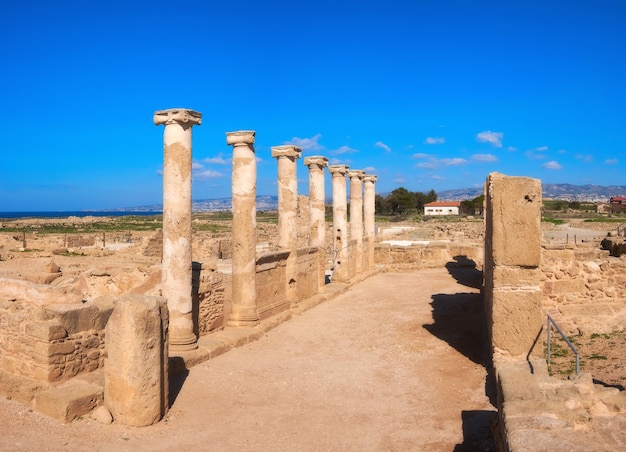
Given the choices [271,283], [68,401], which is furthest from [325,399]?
[271,283]

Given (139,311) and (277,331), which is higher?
(139,311)

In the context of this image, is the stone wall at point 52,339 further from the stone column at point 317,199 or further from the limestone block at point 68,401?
the stone column at point 317,199

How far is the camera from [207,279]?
10.1 meters

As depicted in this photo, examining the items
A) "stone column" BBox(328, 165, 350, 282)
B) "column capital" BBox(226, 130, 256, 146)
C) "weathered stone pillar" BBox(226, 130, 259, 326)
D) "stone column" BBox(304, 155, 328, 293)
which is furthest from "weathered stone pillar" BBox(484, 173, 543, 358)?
"stone column" BBox(328, 165, 350, 282)

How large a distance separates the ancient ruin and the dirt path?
0.32 meters

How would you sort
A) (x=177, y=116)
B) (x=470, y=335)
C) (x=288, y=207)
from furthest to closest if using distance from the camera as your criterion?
(x=288, y=207)
(x=470, y=335)
(x=177, y=116)

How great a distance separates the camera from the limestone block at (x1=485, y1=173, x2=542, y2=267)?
24.5 ft

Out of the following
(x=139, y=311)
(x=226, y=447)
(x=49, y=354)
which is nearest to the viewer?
(x=226, y=447)

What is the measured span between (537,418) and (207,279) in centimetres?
687

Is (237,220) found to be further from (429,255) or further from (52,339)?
(429,255)

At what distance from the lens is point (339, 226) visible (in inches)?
702

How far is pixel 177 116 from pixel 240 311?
414 cm

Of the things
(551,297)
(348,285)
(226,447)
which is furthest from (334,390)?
(348,285)

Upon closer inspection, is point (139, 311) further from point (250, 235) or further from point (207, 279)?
point (250, 235)
